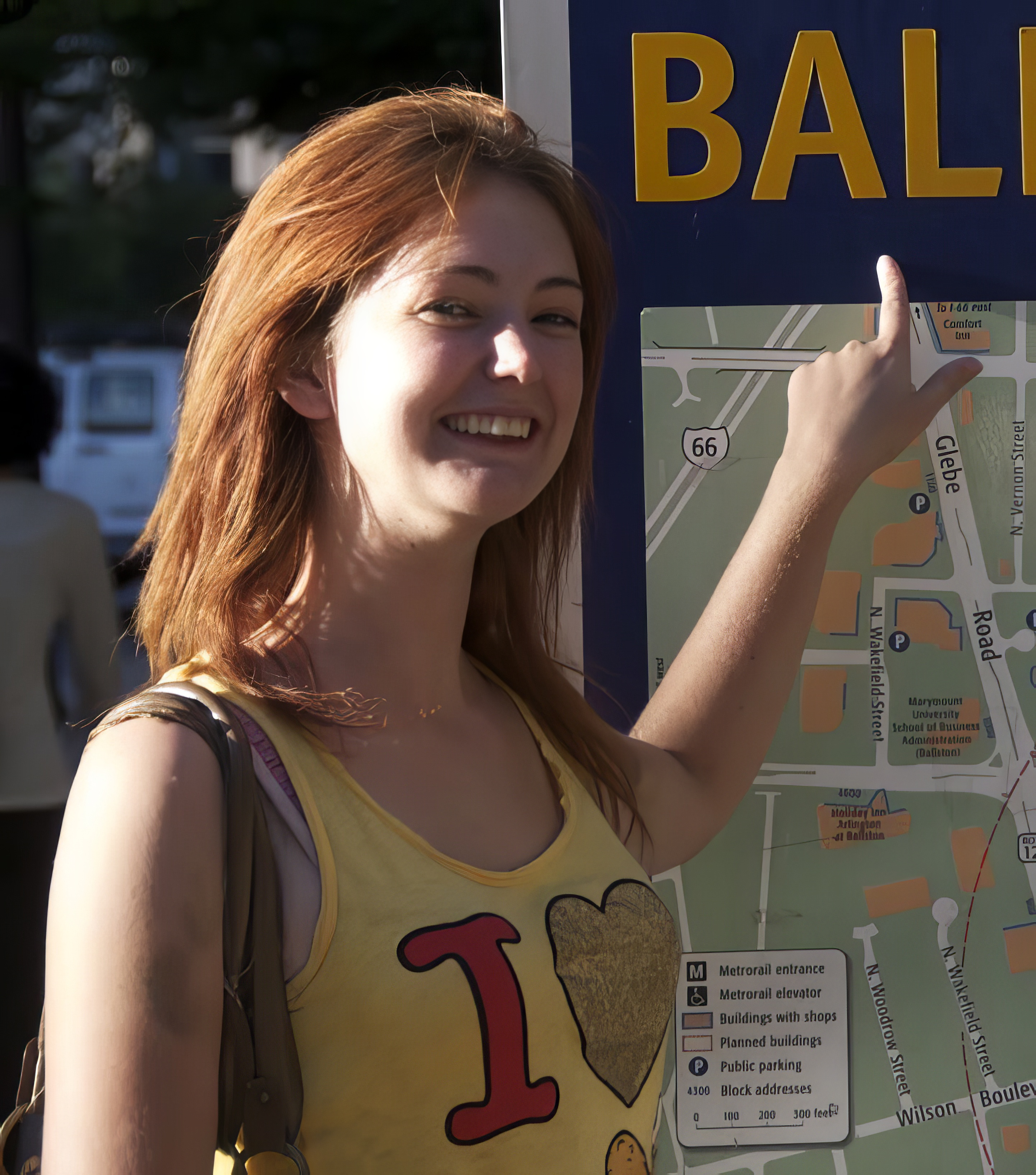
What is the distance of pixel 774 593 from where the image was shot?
5.75 ft

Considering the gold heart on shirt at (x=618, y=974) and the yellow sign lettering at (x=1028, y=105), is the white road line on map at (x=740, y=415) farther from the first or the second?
the gold heart on shirt at (x=618, y=974)

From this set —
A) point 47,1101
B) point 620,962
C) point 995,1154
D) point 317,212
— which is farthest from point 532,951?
point 995,1154

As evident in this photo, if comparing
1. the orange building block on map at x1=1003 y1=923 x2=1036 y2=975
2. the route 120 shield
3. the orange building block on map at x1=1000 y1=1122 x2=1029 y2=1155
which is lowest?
the orange building block on map at x1=1000 y1=1122 x2=1029 y2=1155

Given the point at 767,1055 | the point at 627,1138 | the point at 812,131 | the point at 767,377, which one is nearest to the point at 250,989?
the point at 627,1138

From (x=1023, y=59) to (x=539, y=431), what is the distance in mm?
1010

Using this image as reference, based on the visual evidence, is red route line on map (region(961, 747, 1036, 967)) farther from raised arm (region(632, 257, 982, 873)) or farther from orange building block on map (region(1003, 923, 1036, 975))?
raised arm (region(632, 257, 982, 873))

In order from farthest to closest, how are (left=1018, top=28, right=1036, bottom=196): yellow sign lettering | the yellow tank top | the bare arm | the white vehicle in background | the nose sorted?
the white vehicle in background → (left=1018, top=28, right=1036, bottom=196): yellow sign lettering → the nose → the yellow tank top → the bare arm

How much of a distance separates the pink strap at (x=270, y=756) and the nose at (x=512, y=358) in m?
0.42

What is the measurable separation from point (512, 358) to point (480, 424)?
7 cm

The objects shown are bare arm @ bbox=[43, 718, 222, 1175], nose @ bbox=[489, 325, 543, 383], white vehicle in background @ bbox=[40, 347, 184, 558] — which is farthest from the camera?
white vehicle in background @ bbox=[40, 347, 184, 558]

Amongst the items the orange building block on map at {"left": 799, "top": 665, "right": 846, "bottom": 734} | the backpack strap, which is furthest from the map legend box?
the backpack strap

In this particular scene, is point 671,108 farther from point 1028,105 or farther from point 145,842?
point 145,842

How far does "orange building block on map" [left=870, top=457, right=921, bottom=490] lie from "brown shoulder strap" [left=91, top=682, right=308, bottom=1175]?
107 centimetres

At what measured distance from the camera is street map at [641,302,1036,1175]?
189 cm
